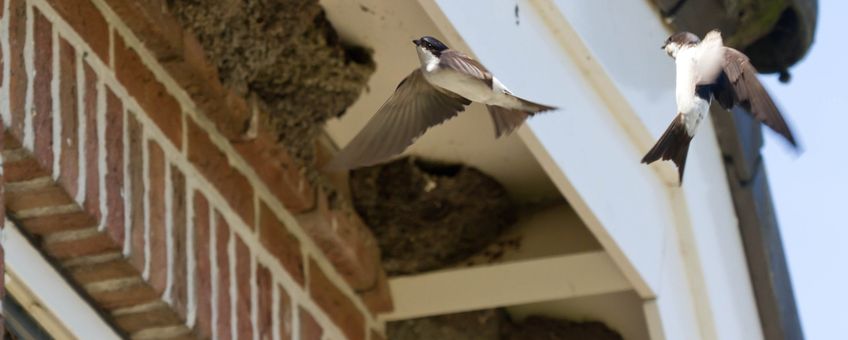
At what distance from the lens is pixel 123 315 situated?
346cm

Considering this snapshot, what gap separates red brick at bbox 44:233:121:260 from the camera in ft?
10.8

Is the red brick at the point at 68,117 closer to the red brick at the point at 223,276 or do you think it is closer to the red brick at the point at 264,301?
the red brick at the point at 223,276

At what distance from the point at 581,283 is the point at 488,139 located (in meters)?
0.36

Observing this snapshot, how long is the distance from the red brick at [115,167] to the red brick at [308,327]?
839mm

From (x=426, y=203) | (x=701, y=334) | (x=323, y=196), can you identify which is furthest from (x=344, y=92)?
(x=701, y=334)

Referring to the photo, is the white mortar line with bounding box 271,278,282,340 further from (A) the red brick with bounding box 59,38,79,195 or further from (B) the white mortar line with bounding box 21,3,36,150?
(B) the white mortar line with bounding box 21,3,36,150

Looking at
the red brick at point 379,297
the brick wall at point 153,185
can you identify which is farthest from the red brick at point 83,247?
the red brick at point 379,297

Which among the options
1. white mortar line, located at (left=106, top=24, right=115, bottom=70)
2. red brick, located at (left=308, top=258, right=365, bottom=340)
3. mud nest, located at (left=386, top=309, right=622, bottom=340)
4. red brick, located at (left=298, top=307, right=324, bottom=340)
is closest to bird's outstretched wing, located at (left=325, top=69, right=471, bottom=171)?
white mortar line, located at (left=106, top=24, right=115, bottom=70)

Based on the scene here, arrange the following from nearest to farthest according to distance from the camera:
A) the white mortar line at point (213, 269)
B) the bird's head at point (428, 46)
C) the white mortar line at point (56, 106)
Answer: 1. the bird's head at point (428, 46)
2. the white mortar line at point (56, 106)
3. the white mortar line at point (213, 269)

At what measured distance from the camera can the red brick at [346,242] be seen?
167 inches

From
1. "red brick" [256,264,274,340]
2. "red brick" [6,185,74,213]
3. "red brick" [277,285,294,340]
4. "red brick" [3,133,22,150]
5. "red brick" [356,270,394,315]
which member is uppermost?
"red brick" [3,133,22,150]

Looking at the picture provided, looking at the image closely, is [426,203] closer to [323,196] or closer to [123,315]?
[323,196]

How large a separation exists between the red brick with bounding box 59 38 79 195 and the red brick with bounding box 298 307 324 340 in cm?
100

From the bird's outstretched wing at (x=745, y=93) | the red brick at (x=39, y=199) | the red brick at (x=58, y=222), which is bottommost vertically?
the bird's outstretched wing at (x=745, y=93)
